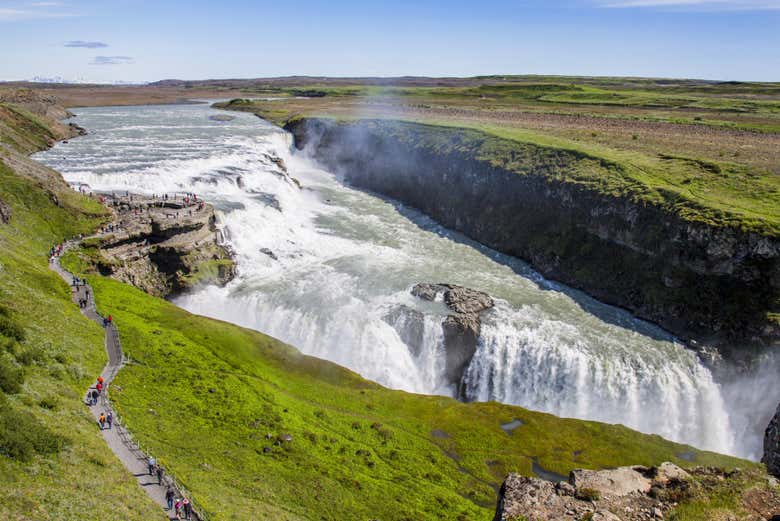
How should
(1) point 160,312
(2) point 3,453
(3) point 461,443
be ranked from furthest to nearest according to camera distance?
(1) point 160,312 < (3) point 461,443 < (2) point 3,453

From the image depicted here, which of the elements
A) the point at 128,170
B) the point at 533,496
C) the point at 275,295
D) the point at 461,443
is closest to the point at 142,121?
the point at 128,170

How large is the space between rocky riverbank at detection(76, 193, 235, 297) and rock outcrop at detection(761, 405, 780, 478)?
47816mm

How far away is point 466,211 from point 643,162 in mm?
Answer: 24340

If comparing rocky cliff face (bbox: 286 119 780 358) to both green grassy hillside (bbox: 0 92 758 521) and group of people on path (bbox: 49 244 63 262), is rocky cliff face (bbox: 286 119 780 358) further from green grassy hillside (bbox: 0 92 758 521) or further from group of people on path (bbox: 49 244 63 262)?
group of people on path (bbox: 49 244 63 262)

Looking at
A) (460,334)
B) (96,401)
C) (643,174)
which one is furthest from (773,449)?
(643,174)

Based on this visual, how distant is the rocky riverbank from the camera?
52.2 m

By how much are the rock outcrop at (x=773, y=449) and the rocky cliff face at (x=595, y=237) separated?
18498mm

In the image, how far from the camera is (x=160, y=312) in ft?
150

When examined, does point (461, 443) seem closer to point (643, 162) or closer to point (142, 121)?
point (643, 162)

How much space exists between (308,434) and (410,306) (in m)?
20.2

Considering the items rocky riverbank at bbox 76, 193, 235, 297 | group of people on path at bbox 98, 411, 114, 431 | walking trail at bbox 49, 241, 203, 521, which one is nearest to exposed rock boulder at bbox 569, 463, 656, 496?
walking trail at bbox 49, 241, 203, 521

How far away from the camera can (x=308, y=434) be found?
33562 millimetres

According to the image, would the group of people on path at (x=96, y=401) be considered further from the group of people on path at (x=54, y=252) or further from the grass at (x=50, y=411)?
the group of people on path at (x=54, y=252)

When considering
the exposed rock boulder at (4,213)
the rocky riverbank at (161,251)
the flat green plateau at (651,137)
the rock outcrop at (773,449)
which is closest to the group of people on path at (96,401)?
the rocky riverbank at (161,251)
